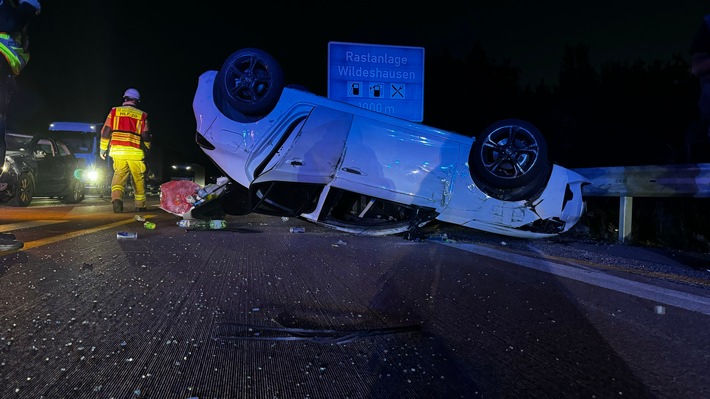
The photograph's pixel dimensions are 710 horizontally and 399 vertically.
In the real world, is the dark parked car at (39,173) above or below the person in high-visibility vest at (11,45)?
below

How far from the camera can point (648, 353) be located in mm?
2045

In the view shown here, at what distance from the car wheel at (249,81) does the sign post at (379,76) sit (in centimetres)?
575

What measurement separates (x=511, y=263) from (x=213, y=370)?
120 inches

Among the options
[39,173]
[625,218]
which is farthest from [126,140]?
[625,218]

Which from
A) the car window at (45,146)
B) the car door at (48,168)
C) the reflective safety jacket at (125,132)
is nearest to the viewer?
the reflective safety jacket at (125,132)

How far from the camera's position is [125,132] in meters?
8.03

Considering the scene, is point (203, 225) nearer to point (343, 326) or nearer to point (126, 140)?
point (126, 140)

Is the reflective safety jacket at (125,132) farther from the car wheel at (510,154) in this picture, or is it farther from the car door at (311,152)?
the car wheel at (510,154)

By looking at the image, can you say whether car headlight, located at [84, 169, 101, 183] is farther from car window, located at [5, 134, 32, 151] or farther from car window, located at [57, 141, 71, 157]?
car window, located at [57, 141, 71, 157]

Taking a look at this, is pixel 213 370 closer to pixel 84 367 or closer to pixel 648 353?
pixel 84 367

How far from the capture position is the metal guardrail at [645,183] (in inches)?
202

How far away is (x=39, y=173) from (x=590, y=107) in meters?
14.9

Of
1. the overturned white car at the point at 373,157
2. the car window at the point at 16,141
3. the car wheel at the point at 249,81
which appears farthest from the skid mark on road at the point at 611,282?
the car window at the point at 16,141

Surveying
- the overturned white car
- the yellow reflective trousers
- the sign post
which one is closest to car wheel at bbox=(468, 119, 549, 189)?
the overturned white car
